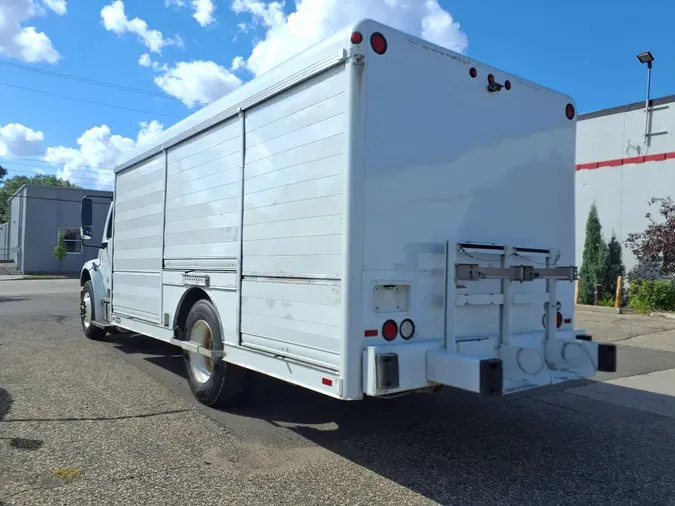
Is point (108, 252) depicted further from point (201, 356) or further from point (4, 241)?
point (4, 241)

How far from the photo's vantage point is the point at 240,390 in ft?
17.7

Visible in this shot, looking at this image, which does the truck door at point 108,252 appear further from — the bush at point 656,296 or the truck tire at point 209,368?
the bush at point 656,296

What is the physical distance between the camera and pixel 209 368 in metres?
5.77

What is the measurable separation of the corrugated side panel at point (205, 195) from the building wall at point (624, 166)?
14438 millimetres

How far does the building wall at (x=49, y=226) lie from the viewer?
35906 millimetres

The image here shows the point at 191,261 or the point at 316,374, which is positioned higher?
the point at 191,261

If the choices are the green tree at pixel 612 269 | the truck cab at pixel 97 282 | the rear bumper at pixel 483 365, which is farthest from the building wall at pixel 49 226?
the rear bumper at pixel 483 365

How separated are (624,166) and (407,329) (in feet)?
50.4

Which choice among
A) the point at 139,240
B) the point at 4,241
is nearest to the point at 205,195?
the point at 139,240

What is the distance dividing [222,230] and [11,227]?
147 ft

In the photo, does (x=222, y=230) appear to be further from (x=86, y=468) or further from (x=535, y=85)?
(x=535, y=85)

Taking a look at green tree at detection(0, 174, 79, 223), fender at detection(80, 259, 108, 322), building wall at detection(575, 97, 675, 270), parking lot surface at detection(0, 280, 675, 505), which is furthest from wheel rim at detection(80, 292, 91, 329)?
green tree at detection(0, 174, 79, 223)

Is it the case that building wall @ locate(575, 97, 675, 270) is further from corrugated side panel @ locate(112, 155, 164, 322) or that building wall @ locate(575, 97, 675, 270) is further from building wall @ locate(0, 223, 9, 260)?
building wall @ locate(0, 223, 9, 260)

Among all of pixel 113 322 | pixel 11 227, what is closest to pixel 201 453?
pixel 113 322
